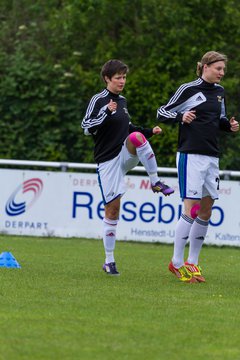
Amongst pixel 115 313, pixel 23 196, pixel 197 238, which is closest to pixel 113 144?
pixel 197 238

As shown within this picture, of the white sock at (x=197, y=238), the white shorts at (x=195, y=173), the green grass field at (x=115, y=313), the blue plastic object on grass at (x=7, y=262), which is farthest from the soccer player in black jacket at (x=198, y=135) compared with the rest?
the blue plastic object on grass at (x=7, y=262)

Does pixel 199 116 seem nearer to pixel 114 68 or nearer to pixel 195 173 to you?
pixel 195 173

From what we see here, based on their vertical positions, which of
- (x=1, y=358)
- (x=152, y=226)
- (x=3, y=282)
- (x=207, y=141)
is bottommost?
(x=152, y=226)

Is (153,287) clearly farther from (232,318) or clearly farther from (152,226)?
(152,226)

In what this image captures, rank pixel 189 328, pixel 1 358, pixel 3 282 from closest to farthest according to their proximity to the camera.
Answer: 1. pixel 1 358
2. pixel 189 328
3. pixel 3 282

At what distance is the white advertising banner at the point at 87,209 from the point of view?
17422 mm

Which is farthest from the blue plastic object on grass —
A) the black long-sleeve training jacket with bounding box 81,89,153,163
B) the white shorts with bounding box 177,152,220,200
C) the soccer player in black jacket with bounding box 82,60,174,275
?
the white shorts with bounding box 177,152,220,200

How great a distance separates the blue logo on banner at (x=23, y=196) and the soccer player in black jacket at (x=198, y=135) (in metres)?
7.31

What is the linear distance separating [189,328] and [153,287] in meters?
2.51

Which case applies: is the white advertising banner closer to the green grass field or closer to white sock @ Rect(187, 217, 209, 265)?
Answer: the green grass field

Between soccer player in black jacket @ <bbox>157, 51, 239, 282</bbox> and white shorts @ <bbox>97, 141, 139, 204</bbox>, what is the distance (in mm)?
597

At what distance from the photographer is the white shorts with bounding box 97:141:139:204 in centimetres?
1115

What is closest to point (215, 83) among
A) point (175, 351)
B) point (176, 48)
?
point (175, 351)

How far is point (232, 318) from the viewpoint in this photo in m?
8.27
